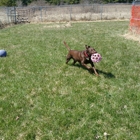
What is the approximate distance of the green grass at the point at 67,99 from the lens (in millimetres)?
3457

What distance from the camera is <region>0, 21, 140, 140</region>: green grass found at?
3457mm

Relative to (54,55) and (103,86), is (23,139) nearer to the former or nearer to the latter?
(103,86)

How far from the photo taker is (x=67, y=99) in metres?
4.46

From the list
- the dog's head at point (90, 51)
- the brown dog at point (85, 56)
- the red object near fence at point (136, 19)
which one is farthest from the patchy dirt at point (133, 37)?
the dog's head at point (90, 51)

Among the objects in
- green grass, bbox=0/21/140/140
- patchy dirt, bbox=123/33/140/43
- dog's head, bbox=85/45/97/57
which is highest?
dog's head, bbox=85/45/97/57

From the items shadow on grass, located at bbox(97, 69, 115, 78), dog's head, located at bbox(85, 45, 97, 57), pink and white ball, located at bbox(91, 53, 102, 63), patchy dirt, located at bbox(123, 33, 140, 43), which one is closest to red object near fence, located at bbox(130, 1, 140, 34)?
patchy dirt, located at bbox(123, 33, 140, 43)

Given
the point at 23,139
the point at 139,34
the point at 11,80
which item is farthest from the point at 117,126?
the point at 139,34

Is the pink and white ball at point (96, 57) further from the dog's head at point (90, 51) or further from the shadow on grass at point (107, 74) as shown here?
the shadow on grass at point (107, 74)

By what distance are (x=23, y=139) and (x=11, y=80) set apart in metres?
2.45

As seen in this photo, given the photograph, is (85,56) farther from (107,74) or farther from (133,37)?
(133,37)

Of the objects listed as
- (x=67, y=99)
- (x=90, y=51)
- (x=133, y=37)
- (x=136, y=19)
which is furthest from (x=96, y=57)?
(x=136, y=19)

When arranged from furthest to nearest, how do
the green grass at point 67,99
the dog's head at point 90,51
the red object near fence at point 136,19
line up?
the red object near fence at point 136,19, the dog's head at point 90,51, the green grass at point 67,99

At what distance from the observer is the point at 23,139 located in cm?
329

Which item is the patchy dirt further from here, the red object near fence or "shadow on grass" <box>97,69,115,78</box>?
"shadow on grass" <box>97,69,115,78</box>
